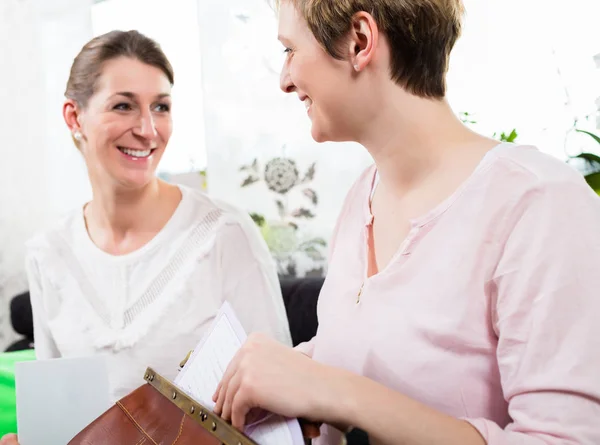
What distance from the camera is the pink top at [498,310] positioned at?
63 centimetres

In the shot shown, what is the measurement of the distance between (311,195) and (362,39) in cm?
237

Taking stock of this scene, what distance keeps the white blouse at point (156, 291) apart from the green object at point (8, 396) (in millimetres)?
250

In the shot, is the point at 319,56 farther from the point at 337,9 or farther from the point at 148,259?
the point at 148,259

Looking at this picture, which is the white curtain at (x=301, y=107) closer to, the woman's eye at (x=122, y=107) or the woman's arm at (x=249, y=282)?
the woman's arm at (x=249, y=282)

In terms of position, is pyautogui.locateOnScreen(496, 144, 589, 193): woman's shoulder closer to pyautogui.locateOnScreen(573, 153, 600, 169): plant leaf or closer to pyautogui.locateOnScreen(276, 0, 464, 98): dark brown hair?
pyautogui.locateOnScreen(276, 0, 464, 98): dark brown hair

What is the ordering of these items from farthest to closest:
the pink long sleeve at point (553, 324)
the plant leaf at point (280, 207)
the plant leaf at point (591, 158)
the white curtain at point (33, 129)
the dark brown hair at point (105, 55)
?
the white curtain at point (33, 129)
the plant leaf at point (280, 207)
the plant leaf at point (591, 158)
the dark brown hair at point (105, 55)
the pink long sleeve at point (553, 324)

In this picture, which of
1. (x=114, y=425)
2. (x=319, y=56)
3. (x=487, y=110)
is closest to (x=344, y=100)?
(x=319, y=56)

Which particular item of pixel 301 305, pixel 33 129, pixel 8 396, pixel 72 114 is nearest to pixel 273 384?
pixel 72 114

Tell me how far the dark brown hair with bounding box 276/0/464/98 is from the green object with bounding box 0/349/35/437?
1307 millimetres

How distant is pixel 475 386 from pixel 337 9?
475 mm

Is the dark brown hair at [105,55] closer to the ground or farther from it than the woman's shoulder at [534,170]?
farther from it

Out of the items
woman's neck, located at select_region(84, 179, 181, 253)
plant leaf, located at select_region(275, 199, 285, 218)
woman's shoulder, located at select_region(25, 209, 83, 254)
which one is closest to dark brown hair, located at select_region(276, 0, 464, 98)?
woman's neck, located at select_region(84, 179, 181, 253)

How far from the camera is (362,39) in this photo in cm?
Answer: 81

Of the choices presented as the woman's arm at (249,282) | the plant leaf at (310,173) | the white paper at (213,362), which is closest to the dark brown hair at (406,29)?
the white paper at (213,362)
